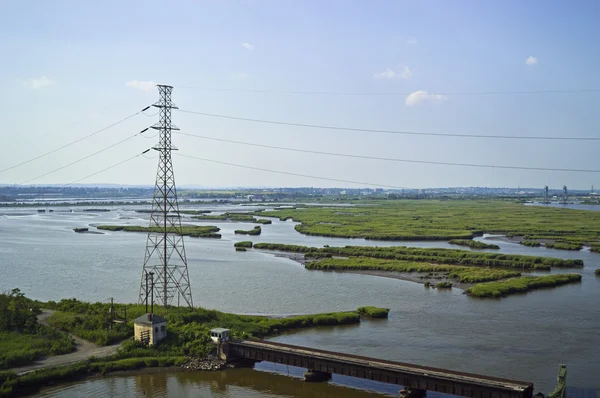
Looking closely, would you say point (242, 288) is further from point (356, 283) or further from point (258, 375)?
point (258, 375)

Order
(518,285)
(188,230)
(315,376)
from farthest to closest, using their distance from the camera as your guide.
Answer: (188,230) < (518,285) < (315,376)

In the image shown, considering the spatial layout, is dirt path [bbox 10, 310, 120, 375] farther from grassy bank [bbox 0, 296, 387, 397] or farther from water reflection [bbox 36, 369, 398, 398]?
water reflection [bbox 36, 369, 398, 398]

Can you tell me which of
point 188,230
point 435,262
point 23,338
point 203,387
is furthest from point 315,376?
point 188,230

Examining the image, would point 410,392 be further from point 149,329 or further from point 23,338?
point 23,338

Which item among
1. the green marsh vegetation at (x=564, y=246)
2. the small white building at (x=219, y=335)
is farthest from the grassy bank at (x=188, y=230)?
the small white building at (x=219, y=335)

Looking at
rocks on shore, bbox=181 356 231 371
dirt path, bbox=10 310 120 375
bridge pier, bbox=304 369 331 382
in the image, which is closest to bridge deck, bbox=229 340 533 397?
bridge pier, bbox=304 369 331 382

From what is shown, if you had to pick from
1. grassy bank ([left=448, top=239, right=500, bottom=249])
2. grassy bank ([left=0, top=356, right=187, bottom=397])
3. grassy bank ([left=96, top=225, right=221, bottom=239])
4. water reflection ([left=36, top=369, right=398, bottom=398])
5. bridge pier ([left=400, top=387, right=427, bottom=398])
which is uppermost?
grassy bank ([left=96, top=225, right=221, bottom=239])

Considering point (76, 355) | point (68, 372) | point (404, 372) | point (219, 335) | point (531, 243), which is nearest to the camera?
point (404, 372)

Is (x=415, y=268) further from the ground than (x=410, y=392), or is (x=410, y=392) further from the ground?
(x=415, y=268)
